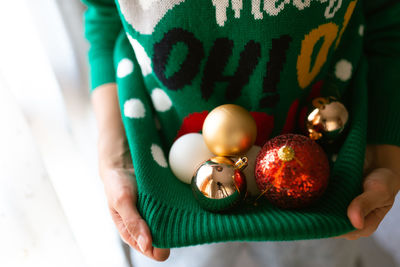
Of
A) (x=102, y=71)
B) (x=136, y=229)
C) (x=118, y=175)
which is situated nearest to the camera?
(x=136, y=229)

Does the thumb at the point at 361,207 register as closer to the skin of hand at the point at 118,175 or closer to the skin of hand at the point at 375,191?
the skin of hand at the point at 375,191

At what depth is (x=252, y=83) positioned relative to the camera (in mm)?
519

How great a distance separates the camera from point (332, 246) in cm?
64

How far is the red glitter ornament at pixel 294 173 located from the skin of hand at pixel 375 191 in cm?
6

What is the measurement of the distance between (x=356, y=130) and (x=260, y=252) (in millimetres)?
306

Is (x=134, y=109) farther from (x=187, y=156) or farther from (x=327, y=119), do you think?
(x=327, y=119)

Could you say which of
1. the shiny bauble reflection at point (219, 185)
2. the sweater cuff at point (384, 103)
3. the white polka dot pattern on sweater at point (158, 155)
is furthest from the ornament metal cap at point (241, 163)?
the sweater cuff at point (384, 103)

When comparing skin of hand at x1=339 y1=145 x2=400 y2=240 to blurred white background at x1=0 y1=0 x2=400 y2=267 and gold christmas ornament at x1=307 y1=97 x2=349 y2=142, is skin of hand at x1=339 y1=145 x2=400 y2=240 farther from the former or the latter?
blurred white background at x1=0 y1=0 x2=400 y2=267

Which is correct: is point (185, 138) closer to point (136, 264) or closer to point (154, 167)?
point (154, 167)

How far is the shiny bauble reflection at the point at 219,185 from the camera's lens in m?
0.44

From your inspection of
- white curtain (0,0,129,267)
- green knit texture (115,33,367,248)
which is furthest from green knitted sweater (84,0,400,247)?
white curtain (0,0,129,267)

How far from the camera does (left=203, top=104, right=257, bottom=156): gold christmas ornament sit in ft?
1.59

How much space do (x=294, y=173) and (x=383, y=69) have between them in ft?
1.11

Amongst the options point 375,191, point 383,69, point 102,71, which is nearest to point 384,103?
point 383,69
